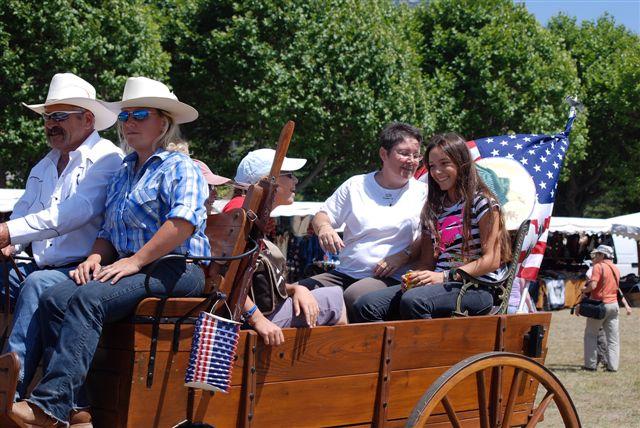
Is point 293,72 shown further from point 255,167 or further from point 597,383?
point 255,167

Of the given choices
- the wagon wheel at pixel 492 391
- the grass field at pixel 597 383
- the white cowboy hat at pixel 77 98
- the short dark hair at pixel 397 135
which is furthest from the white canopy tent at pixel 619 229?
the white cowboy hat at pixel 77 98

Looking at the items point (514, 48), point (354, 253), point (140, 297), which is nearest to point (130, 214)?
point (140, 297)

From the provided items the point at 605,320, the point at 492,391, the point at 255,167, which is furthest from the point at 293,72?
the point at 492,391

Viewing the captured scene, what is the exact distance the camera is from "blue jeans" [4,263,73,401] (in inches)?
130

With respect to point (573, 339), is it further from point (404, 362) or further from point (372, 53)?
point (404, 362)

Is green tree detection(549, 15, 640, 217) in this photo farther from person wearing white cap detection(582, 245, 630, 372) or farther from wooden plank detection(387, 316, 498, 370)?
wooden plank detection(387, 316, 498, 370)

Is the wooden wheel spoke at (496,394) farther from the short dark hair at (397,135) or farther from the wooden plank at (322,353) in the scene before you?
the short dark hair at (397,135)

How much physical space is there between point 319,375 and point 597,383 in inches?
283

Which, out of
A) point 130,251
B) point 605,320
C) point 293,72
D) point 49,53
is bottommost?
point 605,320

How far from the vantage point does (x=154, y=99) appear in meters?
3.62

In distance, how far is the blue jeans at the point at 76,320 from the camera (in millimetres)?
3082

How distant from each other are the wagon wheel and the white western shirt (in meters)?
1.72

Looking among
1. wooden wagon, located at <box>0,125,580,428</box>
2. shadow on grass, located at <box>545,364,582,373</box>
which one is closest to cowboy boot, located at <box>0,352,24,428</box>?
wooden wagon, located at <box>0,125,580,428</box>

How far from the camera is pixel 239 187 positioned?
466cm
